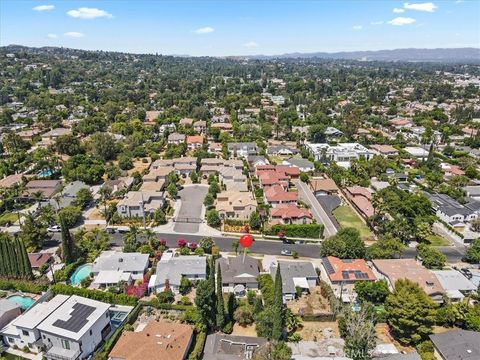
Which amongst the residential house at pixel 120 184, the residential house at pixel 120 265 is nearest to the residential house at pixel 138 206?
the residential house at pixel 120 184

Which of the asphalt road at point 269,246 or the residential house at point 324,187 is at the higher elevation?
the residential house at point 324,187

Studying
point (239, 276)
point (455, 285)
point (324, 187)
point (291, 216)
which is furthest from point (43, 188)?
point (455, 285)

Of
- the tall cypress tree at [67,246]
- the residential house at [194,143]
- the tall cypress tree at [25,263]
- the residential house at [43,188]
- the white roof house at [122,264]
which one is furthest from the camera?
the residential house at [194,143]

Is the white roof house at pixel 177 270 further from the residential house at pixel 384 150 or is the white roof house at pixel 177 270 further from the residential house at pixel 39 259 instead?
the residential house at pixel 384 150

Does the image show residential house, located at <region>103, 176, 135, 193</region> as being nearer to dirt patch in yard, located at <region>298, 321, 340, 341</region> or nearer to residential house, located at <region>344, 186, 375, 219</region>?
residential house, located at <region>344, 186, 375, 219</region>

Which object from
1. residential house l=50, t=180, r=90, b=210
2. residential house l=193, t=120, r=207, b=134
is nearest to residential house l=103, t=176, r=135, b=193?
residential house l=50, t=180, r=90, b=210

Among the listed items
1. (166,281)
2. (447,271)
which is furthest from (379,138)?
(166,281)

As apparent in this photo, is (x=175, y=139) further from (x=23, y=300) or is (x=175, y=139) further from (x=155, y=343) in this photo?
(x=155, y=343)
